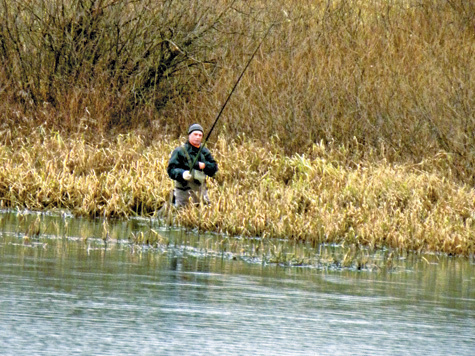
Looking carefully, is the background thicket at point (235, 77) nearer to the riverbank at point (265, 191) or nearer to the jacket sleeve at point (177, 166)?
the riverbank at point (265, 191)

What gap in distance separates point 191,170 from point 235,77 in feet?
30.2

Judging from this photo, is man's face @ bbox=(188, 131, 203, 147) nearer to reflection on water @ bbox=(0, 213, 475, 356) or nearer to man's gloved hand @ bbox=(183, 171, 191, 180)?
man's gloved hand @ bbox=(183, 171, 191, 180)

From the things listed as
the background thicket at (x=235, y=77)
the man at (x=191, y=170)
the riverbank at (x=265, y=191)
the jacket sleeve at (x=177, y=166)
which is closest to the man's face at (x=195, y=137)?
the man at (x=191, y=170)

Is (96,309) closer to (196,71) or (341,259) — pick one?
(341,259)

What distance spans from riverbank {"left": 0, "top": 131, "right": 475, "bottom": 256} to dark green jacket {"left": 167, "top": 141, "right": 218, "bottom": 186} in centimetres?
42

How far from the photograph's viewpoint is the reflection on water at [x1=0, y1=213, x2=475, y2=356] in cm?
655

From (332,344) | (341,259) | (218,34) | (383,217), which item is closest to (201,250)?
(341,259)

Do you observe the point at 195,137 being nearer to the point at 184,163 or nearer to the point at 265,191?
the point at 184,163

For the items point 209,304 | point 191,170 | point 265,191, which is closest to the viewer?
point 209,304

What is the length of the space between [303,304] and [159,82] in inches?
592

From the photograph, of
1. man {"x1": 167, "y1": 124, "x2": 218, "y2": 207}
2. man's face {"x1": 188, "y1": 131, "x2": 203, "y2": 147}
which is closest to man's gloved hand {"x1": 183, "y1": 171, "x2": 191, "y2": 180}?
man {"x1": 167, "y1": 124, "x2": 218, "y2": 207}

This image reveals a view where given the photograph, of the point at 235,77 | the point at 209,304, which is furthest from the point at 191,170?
the point at 235,77

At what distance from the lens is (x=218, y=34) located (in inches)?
941

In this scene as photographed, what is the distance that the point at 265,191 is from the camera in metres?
15.5
